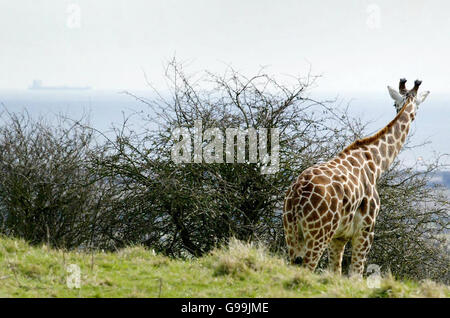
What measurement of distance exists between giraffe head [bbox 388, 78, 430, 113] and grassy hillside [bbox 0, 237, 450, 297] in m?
3.85

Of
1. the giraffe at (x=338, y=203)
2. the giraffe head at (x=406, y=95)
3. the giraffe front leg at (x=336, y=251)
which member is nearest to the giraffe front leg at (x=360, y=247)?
the giraffe at (x=338, y=203)

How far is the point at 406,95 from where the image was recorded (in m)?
9.55

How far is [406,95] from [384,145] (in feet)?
3.88

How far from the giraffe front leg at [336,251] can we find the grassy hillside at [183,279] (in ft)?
4.49

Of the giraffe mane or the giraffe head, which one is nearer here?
the giraffe mane

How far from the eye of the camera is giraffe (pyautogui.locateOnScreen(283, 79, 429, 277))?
23.4 ft

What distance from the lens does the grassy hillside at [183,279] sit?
584 centimetres

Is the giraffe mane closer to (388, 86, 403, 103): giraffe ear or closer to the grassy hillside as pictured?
(388, 86, 403, 103): giraffe ear

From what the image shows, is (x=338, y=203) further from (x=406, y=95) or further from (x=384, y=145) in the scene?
(x=406, y=95)

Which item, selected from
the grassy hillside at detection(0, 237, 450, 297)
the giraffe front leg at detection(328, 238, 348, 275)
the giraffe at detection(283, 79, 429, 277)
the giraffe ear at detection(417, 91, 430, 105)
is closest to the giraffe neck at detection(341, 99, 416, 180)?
the giraffe at detection(283, 79, 429, 277)

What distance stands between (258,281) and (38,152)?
7.03 metres

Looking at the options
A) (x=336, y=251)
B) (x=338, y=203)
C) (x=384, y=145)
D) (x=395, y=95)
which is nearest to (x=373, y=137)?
(x=384, y=145)

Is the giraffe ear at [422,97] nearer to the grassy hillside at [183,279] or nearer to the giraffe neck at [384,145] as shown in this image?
the giraffe neck at [384,145]
